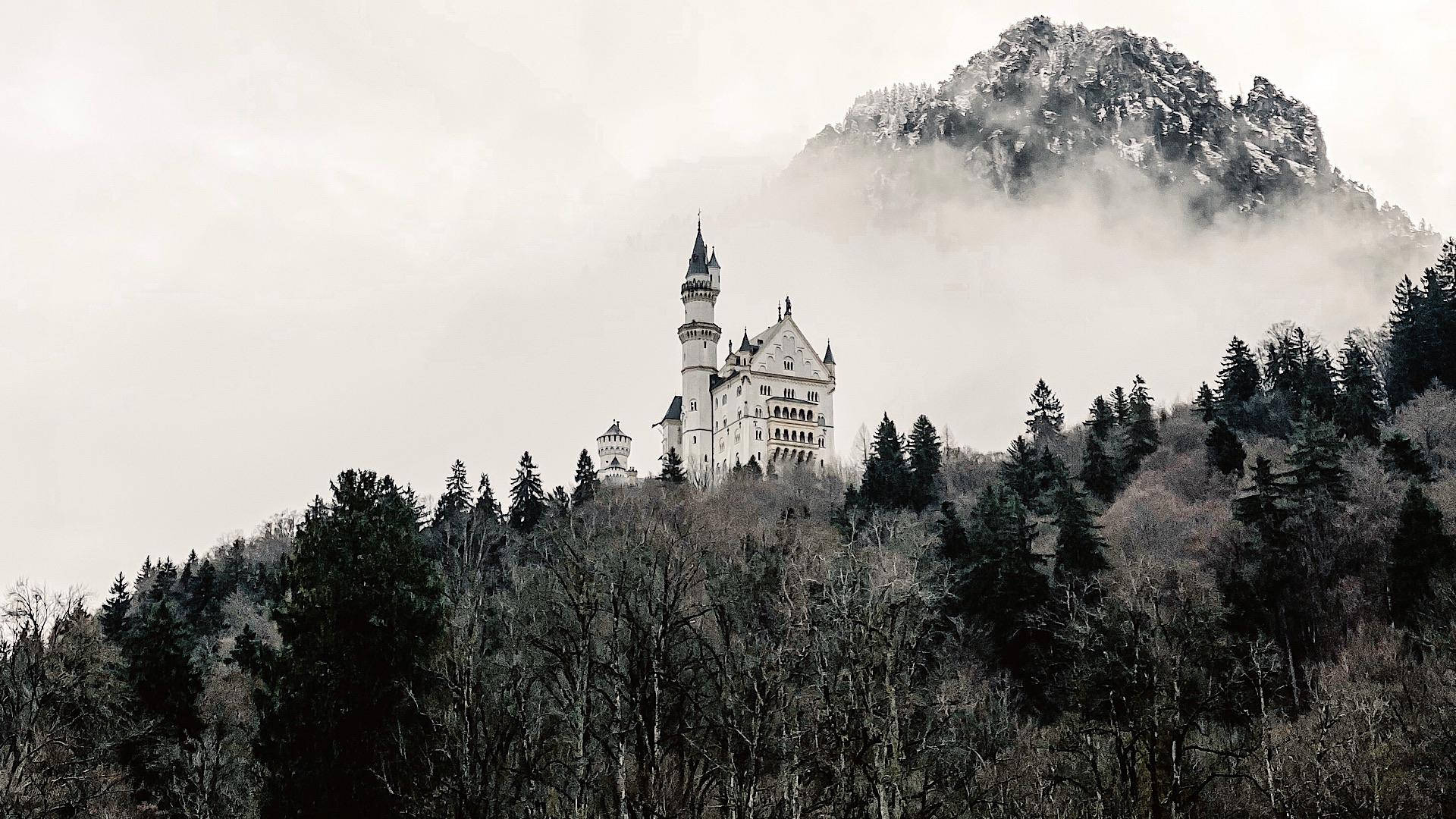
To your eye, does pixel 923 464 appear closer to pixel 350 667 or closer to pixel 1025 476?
pixel 1025 476

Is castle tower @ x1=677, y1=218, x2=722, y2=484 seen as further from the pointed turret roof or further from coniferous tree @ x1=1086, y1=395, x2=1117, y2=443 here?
coniferous tree @ x1=1086, y1=395, x2=1117, y2=443

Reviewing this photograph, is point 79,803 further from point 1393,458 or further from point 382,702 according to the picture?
point 1393,458

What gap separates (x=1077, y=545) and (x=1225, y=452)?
22.2 meters

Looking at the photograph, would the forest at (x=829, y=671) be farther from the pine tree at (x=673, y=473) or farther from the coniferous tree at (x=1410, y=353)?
the pine tree at (x=673, y=473)

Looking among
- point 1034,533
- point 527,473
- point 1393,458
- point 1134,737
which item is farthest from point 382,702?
point 527,473

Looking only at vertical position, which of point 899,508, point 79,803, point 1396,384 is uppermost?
point 1396,384

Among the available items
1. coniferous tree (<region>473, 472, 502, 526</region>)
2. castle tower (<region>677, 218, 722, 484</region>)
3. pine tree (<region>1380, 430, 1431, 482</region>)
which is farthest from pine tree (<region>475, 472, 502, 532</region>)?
pine tree (<region>1380, 430, 1431, 482</region>)

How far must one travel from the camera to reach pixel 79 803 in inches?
1198

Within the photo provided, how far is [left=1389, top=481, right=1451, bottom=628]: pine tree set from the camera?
42719mm

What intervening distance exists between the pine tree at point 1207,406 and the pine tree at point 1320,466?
26161 mm

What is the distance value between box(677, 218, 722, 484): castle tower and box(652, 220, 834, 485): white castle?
76mm

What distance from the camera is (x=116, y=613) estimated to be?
72188mm

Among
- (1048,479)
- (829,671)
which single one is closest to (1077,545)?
(1048,479)

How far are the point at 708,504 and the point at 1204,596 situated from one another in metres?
46.0
